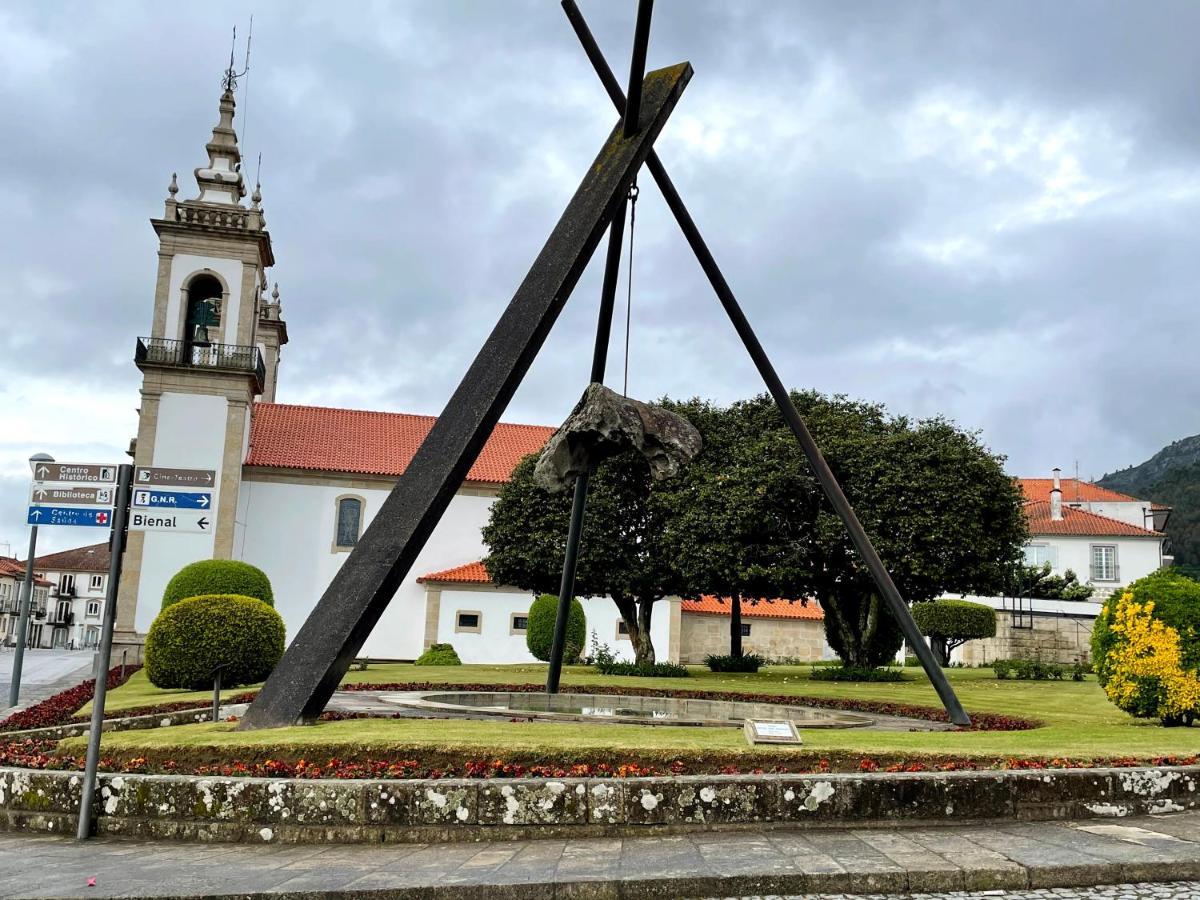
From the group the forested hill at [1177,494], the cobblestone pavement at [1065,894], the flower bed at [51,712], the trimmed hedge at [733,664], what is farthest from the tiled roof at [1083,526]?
the cobblestone pavement at [1065,894]

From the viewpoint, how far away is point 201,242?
35.3m

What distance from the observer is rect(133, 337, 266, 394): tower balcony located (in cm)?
3462

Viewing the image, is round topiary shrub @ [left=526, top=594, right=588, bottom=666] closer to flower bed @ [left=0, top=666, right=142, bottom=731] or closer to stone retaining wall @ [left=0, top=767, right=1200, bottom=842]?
flower bed @ [left=0, top=666, right=142, bottom=731]

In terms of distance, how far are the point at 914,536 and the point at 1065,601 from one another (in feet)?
72.9

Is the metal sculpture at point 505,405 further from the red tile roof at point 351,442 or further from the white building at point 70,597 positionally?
the white building at point 70,597

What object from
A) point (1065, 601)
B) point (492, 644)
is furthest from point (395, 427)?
point (1065, 601)

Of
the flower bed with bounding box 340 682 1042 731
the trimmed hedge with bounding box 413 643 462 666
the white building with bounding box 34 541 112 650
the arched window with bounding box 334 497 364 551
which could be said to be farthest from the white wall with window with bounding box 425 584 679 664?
the white building with bounding box 34 541 112 650

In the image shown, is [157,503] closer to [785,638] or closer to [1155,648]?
[1155,648]

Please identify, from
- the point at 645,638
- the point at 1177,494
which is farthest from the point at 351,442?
the point at 1177,494

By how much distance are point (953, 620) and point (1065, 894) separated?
1239 inches

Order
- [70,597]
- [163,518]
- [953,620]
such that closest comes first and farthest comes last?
[163,518]
[953,620]
[70,597]

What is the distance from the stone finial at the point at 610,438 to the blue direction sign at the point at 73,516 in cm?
617

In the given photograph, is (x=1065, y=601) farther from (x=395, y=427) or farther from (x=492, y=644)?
(x=395, y=427)

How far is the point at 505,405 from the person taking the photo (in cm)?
861
